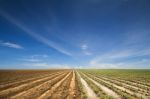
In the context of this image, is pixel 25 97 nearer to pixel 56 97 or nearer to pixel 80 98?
pixel 56 97

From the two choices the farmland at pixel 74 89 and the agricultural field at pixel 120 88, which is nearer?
the farmland at pixel 74 89

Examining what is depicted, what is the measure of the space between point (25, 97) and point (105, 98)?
7.02 m

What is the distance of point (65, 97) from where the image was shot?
11.6 m

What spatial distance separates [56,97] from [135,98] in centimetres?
698

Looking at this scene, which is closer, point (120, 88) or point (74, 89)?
point (74, 89)

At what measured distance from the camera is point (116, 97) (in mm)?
11625

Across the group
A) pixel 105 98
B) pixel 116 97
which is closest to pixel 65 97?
pixel 105 98

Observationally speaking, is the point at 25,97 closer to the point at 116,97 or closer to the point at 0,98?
the point at 0,98

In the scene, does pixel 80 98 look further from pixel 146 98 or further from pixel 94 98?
pixel 146 98

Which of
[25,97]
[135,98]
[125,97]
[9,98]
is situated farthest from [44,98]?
[135,98]

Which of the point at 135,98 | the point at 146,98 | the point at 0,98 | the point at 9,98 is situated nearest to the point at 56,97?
the point at 9,98

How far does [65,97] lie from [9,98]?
480 cm

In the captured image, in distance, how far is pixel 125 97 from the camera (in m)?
11.6

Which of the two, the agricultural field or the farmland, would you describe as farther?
the agricultural field
